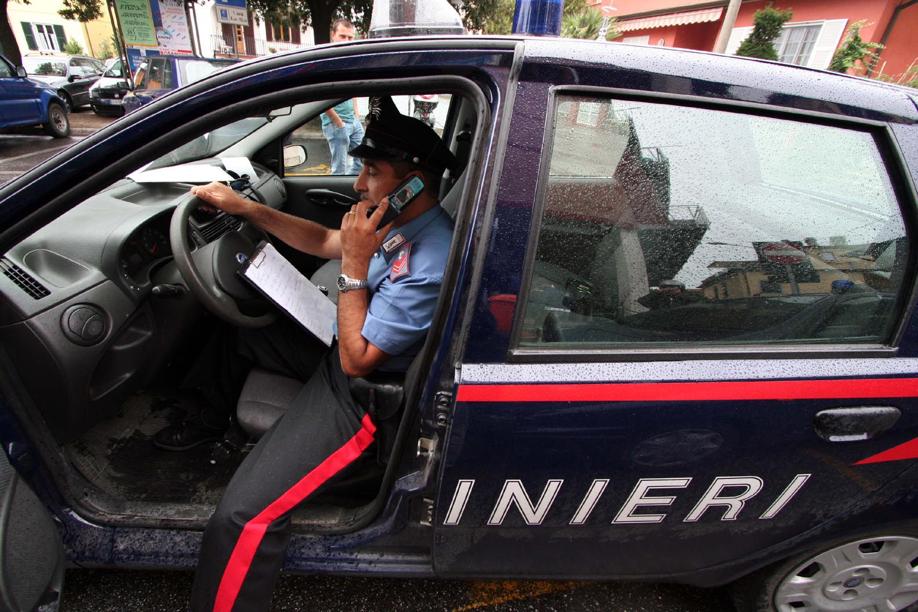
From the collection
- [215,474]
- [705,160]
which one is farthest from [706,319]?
[215,474]

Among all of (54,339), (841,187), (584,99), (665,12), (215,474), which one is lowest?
(215,474)

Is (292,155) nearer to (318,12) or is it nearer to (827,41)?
(318,12)

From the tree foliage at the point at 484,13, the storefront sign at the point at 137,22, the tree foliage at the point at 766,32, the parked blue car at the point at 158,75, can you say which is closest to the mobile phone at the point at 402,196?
the parked blue car at the point at 158,75

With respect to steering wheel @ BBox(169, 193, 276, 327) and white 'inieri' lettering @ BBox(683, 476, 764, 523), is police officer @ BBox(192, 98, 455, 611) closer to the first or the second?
steering wheel @ BBox(169, 193, 276, 327)

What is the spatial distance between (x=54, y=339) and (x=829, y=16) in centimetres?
1420

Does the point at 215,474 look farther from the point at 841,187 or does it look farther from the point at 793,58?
the point at 793,58

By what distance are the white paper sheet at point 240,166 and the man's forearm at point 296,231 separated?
28.2 inches

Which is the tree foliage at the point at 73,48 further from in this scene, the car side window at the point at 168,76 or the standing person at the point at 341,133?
the standing person at the point at 341,133

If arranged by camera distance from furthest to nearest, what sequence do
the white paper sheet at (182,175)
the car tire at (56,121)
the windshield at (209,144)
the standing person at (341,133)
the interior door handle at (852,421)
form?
1. the car tire at (56,121)
2. the standing person at (341,133)
3. the windshield at (209,144)
4. the white paper sheet at (182,175)
5. the interior door handle at (852,421)

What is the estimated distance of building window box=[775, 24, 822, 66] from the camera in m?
10.7

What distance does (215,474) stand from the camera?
1.71 meters

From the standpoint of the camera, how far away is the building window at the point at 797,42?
10688 mm

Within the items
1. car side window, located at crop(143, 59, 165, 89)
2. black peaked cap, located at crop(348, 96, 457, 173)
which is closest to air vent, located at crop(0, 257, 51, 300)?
black peaked cap, located at crop(348, 96, 457, 173)

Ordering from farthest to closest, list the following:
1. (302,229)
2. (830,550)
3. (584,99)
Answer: (302,229)
(830,550)
(584,99)
